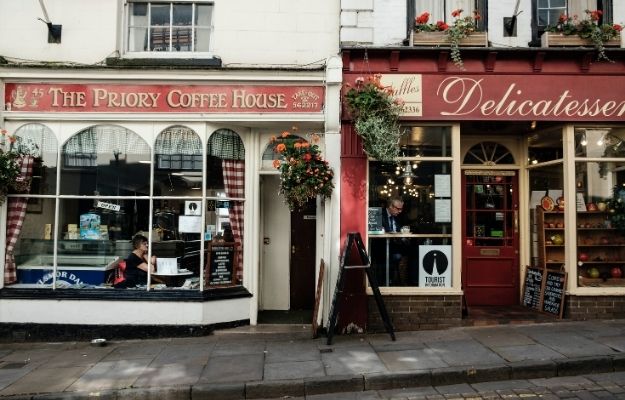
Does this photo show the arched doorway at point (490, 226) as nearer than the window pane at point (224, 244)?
No

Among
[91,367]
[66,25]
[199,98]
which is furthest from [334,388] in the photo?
[66,25]

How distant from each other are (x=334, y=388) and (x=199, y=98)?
496 centimetres

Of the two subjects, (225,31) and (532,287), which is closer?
(225,31)

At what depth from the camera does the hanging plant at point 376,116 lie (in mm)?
7375

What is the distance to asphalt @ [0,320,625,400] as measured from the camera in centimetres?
555

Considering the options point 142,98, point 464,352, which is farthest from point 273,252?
point 464,352

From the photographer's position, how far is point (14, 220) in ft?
26.2

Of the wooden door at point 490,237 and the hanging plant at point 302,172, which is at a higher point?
the hanging plant at point 302,172

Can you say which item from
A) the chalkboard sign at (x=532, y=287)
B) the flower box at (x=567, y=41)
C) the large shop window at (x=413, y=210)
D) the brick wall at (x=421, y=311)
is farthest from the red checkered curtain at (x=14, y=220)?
the chalkboard sign at (x=532, y=287)

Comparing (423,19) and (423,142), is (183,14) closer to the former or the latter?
(423,19)

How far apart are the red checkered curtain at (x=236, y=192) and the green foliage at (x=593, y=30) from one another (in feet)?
18.4

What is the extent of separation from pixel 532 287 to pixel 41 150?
8734mm

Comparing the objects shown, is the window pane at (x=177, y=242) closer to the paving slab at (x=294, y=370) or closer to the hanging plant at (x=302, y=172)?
the hanging plant at (x=302, y=172)

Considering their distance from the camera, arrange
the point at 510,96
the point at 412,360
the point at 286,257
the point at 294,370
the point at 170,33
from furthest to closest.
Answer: the point at 286,257 → the point at 170,33 → the point at 510,96 → the point at 412,360 → the point at 294,370
